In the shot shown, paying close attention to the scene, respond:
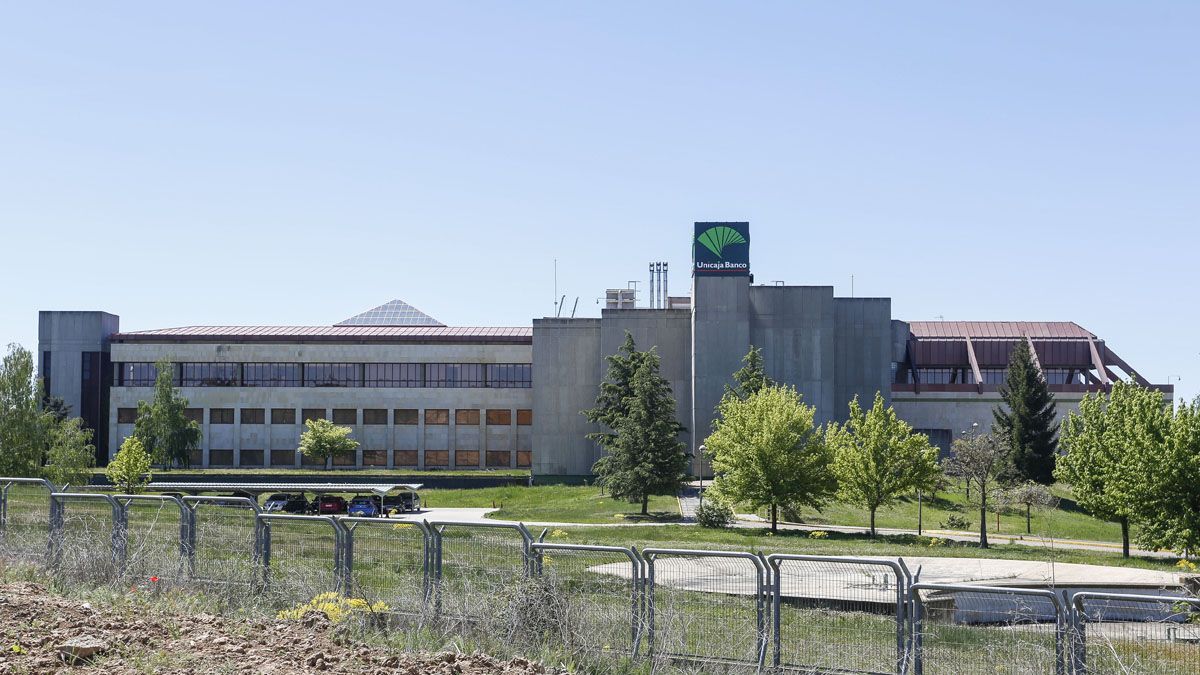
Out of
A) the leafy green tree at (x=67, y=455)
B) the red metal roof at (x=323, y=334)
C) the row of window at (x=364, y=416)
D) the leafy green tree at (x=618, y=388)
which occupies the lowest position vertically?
the leafy green tree at (x=67, y=455)

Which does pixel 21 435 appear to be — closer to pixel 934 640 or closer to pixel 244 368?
pixel 244 368

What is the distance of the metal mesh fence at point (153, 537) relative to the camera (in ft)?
49.2

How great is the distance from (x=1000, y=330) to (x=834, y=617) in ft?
292

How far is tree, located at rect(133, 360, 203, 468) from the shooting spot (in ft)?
276

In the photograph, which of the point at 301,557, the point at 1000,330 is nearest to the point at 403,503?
the point at 301,557

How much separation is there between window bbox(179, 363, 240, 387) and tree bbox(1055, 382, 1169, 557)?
67.3m

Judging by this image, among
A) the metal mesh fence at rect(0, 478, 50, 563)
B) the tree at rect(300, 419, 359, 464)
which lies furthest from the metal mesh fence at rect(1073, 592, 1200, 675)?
the tree at rect(300, 419, 359, 464)

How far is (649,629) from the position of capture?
468 inches

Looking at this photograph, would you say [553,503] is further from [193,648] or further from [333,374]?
[193,648]

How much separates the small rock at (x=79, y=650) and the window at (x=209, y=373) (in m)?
85.1

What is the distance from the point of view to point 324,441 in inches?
3260

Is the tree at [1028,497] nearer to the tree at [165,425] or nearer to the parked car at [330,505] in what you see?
the parked car at [330,505]

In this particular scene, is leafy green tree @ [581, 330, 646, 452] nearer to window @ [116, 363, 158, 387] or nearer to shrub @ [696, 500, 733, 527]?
shrub @ [696, 500, 733, 527]

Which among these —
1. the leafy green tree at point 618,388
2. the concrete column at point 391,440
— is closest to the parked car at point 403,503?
the leafy green tree at point 618,388
